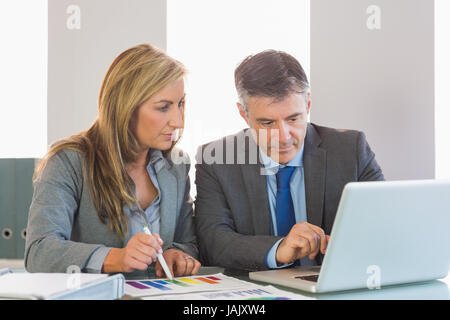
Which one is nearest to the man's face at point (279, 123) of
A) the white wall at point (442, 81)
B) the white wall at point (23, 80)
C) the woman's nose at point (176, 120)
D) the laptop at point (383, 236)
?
the woman's nose at point (176, 120)

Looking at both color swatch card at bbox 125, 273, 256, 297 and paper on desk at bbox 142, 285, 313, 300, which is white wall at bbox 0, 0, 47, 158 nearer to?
color swatch card at bbox 125, 273, 256, 297

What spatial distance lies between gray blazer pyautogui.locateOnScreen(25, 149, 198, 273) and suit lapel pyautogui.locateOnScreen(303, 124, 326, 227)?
39 cm

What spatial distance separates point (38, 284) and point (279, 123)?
934 mm

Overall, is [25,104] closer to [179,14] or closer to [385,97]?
[179,14]

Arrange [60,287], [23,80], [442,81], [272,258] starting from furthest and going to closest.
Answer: [23,80] → [442,81] → [272,258] → [60,287]

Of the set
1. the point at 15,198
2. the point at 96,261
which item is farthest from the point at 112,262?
the point at 15,198

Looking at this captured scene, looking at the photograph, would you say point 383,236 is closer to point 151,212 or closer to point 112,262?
point 112,262

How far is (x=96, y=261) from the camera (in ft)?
4.72

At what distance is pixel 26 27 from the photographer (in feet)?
9.68

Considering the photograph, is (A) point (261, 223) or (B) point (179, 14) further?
(B) point (179, 14)

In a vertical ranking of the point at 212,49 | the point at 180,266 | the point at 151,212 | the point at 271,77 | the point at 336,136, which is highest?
the point at 212,49

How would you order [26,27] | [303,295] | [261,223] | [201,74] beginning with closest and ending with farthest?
[303,295] → [261,223] → [201,74] → [26,27]

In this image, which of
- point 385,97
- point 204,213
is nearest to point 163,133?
point 204,213
